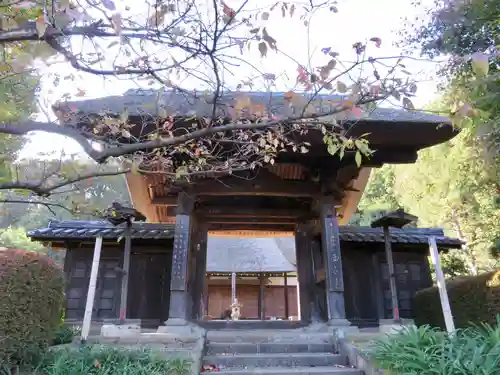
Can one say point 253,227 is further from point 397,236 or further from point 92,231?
point 92,231

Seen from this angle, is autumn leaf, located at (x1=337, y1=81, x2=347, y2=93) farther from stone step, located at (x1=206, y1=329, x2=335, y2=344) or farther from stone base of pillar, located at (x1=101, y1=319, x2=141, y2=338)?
stone base of pillar, located at (x1=101, y1=319, x2=141, y2=338)

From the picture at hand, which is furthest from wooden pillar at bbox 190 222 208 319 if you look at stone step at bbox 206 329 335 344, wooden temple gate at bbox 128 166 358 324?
stone step at bbox 206 329 335 344

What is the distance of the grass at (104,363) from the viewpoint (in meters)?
3.34

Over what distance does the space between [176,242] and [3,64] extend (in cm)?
361

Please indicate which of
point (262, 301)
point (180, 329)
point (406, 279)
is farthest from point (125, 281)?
point (262, 301)

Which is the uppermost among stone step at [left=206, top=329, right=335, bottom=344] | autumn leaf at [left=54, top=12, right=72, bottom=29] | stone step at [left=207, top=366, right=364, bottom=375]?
autumn leaf at [left=54, top=12, right=72, bottom=29]

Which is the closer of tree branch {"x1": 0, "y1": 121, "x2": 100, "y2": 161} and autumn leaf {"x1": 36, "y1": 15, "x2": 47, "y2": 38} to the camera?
autumn leaf {"x1": 36, "y1": 15, "x2": 47, "y2": 38}

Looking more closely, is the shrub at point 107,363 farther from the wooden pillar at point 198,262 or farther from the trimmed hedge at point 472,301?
the trimmed hedge at point 472,301

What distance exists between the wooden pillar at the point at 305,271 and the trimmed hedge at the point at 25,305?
155 inches

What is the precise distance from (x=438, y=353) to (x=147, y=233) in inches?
235

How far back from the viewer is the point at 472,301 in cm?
557

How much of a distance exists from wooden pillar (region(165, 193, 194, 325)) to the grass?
1.29 m

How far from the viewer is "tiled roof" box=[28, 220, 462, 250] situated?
7703 mm

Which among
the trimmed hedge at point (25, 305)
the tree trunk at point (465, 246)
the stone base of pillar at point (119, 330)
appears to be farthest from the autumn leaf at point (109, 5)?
the tree trunk at point (465, 246)
